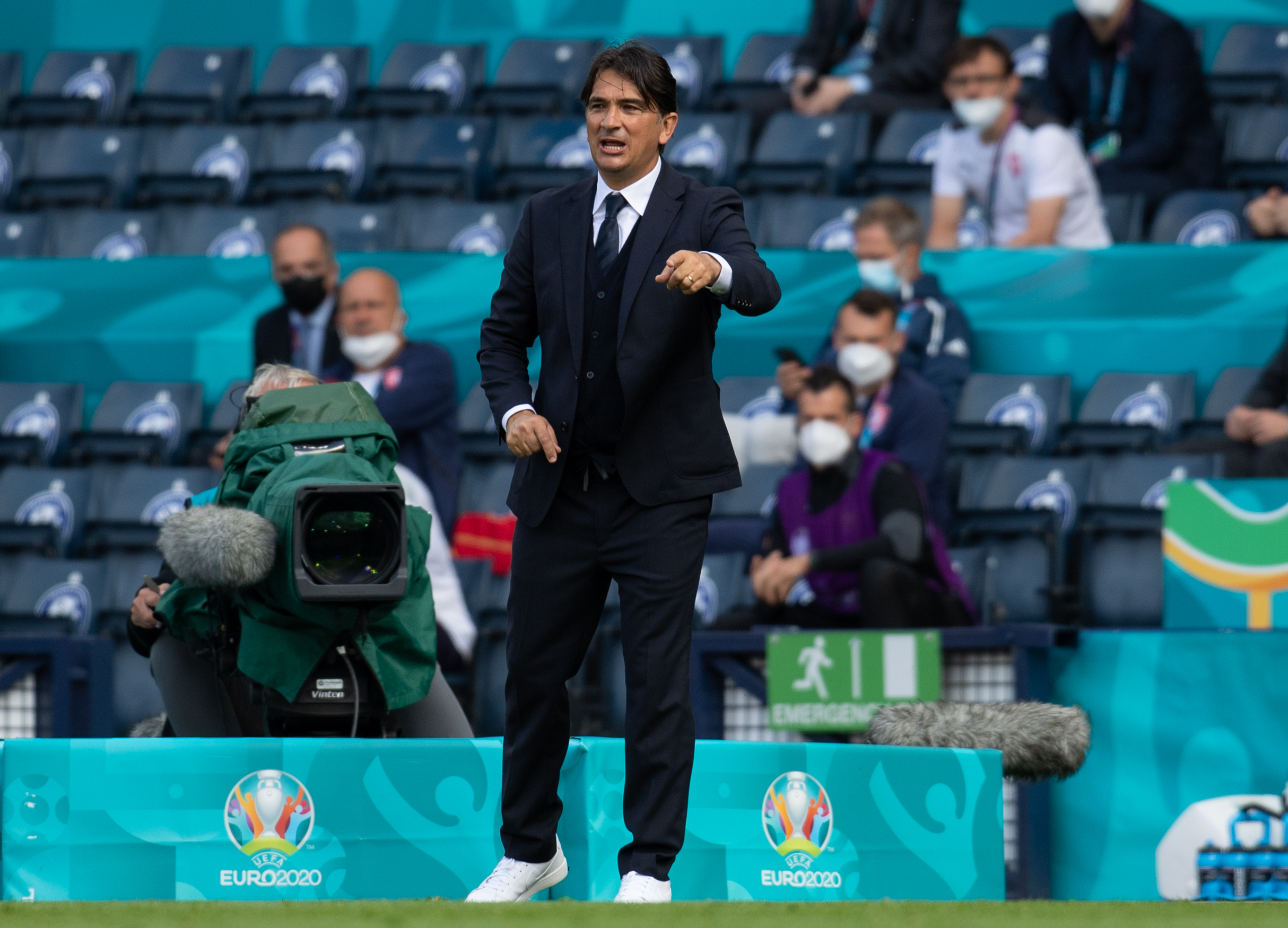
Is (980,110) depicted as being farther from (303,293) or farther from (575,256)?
(575,256)

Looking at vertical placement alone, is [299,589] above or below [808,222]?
below

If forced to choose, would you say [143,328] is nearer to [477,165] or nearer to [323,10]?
[477,165]

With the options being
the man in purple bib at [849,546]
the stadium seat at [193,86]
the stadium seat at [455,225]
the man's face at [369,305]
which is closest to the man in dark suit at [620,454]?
the man in purple bib at [849,546]

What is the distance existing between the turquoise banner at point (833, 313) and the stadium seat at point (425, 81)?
6.54ft

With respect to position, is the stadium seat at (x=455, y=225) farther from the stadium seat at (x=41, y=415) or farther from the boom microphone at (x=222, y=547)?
the boom microphone at (x=222, y=547)

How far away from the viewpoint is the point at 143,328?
27.1 feet

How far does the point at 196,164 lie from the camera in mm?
9617

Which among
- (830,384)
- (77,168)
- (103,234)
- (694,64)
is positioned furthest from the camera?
(694,64)

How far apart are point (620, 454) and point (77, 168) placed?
7.31m

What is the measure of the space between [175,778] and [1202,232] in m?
5.63

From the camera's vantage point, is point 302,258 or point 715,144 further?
point 715,144

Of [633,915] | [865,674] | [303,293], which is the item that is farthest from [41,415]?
[633,915]

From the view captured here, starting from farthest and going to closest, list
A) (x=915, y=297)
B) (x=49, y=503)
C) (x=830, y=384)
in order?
(x=49, y=503), (x=915, y=297), (x=830, y=384)

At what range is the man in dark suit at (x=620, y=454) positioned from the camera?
3.08m
